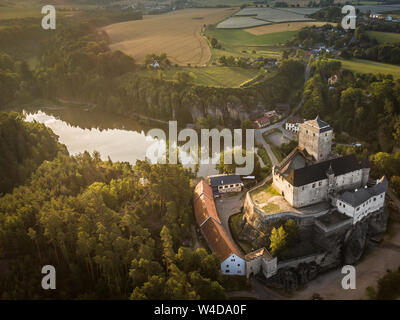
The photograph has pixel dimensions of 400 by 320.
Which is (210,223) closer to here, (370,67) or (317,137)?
(317,137)

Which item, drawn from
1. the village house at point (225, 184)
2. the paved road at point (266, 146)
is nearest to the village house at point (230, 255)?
the village house at point (225, 184)

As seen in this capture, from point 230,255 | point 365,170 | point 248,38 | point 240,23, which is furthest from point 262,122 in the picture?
point 240,23

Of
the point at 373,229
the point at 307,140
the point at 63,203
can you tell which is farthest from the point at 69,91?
the point at 373,229

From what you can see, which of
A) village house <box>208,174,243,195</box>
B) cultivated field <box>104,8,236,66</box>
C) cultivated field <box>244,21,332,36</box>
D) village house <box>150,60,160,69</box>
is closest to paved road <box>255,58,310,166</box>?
village house <box>208,174,243,195</box>

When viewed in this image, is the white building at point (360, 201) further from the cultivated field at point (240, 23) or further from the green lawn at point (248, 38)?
the cultivated field at point (240, 23)

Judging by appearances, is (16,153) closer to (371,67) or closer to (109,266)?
(109,266)
